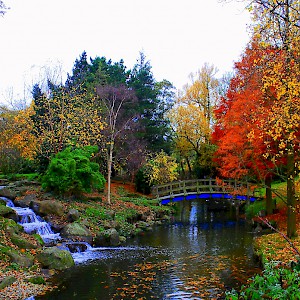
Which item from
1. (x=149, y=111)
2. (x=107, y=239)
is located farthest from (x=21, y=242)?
(x=149, y=111)

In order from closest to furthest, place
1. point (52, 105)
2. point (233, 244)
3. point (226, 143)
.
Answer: point (233, 244) → point (226, 143) → point (52, 105)

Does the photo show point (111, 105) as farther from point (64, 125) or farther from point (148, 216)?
point (148, 216)

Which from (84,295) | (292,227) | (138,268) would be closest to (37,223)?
(138,268)

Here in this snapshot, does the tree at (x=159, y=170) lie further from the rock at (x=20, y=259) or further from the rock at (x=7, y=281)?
the rock at (x=7, y=281)

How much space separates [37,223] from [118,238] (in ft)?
12.7

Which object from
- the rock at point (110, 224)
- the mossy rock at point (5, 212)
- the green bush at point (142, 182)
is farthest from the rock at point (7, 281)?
the green bush at point (142, 182)

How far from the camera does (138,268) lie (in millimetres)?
12766

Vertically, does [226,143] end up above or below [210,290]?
above

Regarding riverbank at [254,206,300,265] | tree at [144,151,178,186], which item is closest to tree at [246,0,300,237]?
riverbank at [254,206,300,265]

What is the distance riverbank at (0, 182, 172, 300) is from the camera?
33.6 feet

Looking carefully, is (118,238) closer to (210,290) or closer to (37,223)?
(37,223)

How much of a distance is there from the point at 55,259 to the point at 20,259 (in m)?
1.24

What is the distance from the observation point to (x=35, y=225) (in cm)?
1705

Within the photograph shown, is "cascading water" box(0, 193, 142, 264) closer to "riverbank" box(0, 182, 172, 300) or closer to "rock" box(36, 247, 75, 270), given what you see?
"riverbank" box(0, 182, 172, 300)
